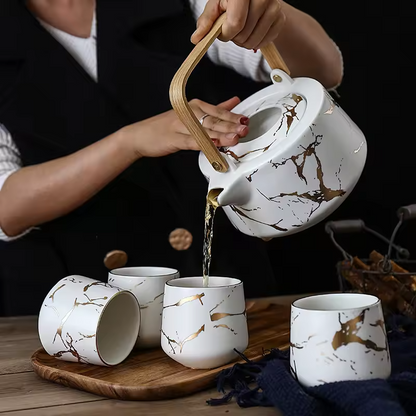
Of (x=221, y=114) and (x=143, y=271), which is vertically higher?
(x=221, y=114)

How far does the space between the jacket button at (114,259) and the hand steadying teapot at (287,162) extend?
519 mm

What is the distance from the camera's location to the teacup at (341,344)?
67 cm

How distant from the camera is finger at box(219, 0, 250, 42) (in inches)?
31.9

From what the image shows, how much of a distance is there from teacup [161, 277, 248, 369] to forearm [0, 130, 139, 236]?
18.3 inches

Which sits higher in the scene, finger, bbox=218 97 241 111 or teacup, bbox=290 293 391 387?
finger, bbox=218 97 241 111

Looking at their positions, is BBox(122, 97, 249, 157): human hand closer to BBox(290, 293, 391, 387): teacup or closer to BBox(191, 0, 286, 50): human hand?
BBox(191, 0, 286, 50): human hand

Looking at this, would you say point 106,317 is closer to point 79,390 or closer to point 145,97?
point 79,390

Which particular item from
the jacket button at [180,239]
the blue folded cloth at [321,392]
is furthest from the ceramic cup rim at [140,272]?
the jacket button at [180,239]

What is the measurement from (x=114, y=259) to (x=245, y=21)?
2.13ft

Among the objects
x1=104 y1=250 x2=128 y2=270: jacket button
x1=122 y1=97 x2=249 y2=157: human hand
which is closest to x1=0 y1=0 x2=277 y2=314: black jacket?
x1=104 y1=250 x2=128 y2=270: jacket button

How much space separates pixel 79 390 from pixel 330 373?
34cm

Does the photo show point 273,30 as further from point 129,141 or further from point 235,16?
point 129,141

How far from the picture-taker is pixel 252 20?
84cm

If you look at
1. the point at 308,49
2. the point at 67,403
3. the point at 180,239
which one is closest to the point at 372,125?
the point at 308,49
